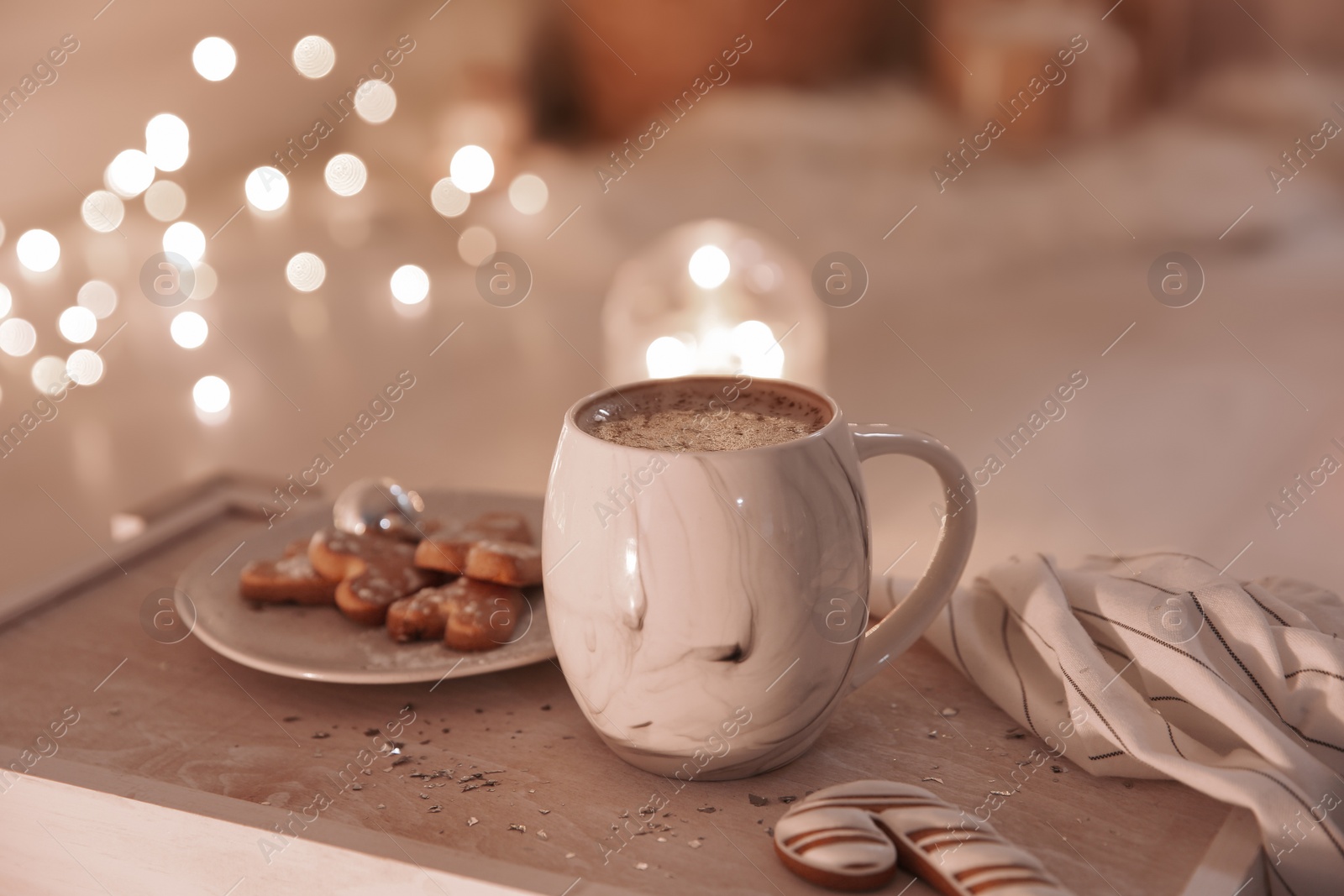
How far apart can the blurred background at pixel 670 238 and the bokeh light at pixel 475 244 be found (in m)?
0.01

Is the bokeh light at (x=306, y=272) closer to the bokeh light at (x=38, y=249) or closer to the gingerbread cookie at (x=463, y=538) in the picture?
the bokeh light at (x=38, y=249)

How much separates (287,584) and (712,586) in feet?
1.18

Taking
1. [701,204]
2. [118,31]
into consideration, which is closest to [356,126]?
[118,31]

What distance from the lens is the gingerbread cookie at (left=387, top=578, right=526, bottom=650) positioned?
2.48 feet

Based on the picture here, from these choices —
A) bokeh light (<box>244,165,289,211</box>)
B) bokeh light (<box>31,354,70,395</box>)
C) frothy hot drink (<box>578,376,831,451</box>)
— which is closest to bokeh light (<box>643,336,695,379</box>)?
bokeh light (<box>244,165,289,211</box>)

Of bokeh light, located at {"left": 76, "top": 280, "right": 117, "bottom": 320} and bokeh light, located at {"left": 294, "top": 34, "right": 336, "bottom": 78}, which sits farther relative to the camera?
bokeh light, located at {"left": 294, "top": 34, "right": 336, "bottom": 78}

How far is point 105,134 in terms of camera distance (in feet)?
9.33

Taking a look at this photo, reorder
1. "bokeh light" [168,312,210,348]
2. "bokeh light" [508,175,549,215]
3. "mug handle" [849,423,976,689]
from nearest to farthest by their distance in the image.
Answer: "mug handle" [849,423,976,689] → "bokeh light" [168,312,210,348] → "bokeh light" [508,175,549,215]

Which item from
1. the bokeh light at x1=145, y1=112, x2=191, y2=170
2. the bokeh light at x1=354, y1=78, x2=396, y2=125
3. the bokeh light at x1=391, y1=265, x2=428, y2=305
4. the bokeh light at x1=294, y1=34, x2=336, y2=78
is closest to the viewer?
the bokeh light at x1=145, y1=112, x2=191, y2=170

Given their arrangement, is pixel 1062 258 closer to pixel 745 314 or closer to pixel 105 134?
pixel 745 314

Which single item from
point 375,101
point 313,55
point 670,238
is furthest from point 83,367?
point 670,238

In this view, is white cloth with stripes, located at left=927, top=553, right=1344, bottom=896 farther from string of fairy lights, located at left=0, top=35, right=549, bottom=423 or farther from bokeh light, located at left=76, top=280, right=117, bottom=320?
bokeh light, located at left=76, top=280, right=117, bottom=320

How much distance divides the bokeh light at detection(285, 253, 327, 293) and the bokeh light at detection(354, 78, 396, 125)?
0.47 meters

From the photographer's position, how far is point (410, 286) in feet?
10.3
